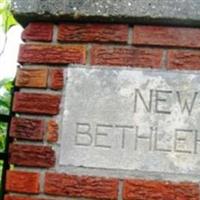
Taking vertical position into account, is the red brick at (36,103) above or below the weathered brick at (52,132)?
above

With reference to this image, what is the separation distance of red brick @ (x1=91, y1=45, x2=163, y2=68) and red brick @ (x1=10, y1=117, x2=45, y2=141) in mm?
274

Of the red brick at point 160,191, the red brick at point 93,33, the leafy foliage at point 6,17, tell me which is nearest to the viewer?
the red brick at point 160,191

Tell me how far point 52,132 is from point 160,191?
1.29 ft

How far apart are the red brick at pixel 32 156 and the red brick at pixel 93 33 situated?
0.37m

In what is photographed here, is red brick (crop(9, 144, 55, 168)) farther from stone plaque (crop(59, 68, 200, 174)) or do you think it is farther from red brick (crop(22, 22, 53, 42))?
red brick (crop(22, 22, 53, 42))

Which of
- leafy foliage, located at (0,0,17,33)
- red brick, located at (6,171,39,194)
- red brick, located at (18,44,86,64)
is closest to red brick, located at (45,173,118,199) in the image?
red brick, located at (6,171,39,194)

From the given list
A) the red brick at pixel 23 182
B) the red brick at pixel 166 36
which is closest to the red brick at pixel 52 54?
the red brick at pixel 166 36

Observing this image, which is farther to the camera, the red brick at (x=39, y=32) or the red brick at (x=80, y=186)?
the red brick at (x=39, y=32)

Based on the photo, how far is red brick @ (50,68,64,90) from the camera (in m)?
1.80

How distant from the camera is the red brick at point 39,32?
6.01 ft

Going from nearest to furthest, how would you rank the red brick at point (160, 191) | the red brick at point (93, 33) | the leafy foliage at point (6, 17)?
the red brick at point (160, 191)
the red brick at point (93, 33)
the leafy foliage at point (6, 17)

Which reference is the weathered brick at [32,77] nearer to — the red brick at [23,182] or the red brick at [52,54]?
the red brick at [52,54]

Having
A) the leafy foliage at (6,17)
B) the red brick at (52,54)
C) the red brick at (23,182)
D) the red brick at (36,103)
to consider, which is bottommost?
the red brick at (23,182)

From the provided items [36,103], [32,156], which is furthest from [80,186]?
[36,103]
